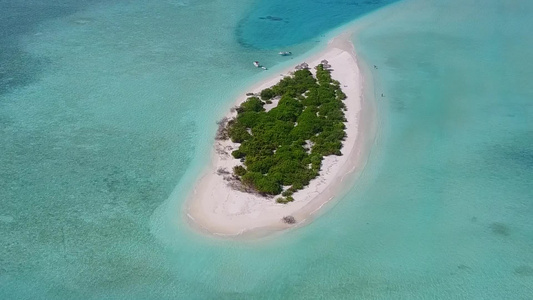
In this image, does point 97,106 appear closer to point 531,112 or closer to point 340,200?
point 340,200

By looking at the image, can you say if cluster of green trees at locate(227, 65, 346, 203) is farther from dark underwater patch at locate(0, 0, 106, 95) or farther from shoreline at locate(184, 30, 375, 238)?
dark underwater patch at locate(0, 0, 106, 95)

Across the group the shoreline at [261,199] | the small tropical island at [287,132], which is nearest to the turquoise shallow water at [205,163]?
the shoreline at [261,199]

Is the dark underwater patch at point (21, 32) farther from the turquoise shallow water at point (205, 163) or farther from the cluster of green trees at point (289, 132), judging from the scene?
the cluster of green trees at point (289, 132)

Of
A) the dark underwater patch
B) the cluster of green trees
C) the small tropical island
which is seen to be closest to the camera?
the small tropical island

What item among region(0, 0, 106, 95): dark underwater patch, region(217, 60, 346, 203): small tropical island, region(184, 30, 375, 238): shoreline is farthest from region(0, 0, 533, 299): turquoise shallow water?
region(217, 60, 346, 203): small tropical island

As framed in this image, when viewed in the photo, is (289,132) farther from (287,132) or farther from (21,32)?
(21,32)

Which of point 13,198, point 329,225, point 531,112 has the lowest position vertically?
point 13,198

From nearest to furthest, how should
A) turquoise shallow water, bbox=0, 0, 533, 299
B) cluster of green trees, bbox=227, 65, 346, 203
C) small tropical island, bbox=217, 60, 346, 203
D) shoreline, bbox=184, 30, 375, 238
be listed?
turquoise shallow water, bbox=0, 0, 533, 299 < shoreline, bbox=184, 30, 375, 238 < small tropical island, bbox=217, 60, 346, 203 < cluster of green trees, bbox=227, 65, 346, 203

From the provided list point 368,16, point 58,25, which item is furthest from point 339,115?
point 58,25
